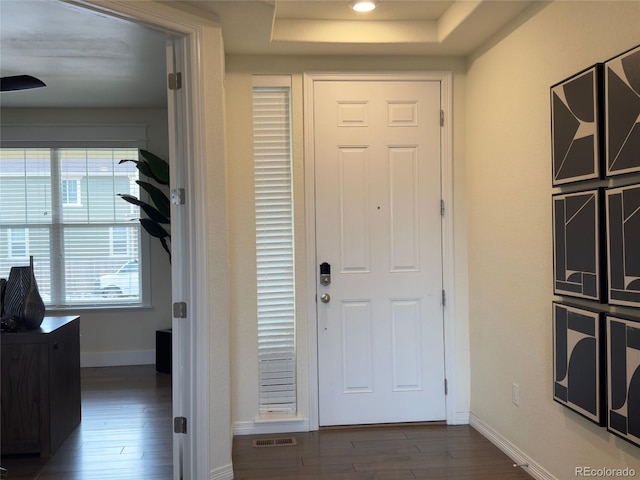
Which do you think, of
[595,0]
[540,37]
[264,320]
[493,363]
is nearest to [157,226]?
[264,320]

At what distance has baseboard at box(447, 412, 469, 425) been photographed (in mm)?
3635

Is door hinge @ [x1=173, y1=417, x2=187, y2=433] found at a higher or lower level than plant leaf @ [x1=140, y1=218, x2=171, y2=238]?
lower

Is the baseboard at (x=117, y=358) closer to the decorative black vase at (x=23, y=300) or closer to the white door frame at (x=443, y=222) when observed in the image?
the decorative black vase at (x=23, y=300)

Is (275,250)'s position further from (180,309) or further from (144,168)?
(144,168)

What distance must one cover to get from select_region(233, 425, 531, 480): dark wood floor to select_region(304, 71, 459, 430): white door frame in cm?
23

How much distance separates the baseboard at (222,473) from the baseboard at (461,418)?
5.09 feet

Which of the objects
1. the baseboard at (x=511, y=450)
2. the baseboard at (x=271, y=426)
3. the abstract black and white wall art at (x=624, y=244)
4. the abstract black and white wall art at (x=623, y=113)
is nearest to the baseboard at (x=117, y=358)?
the baseboard at (x=271, y=426)

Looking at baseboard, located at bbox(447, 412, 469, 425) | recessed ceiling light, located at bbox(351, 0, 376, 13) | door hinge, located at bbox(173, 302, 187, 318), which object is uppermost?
recessed ceiling light, located at bbox(351, 0, 376, 13)

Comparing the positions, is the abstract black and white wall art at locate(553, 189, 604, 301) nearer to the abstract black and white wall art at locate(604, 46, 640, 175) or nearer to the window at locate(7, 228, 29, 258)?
the abstract black and white wall art at locate(604, 46, 640, 175)

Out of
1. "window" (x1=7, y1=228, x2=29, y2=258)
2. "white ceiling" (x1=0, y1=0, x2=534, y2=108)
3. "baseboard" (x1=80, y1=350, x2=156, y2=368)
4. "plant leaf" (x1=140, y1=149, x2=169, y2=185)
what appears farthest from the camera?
"baseboard" (x1=80, y1=350, x2=156, y2=368)

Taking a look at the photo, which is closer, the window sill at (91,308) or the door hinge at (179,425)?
the door hinge at (179,425)

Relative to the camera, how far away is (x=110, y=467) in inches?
122

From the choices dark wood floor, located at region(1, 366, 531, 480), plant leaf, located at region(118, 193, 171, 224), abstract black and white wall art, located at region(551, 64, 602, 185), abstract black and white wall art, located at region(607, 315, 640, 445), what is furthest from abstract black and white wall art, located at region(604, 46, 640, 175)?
plant leaf, located at region(118, 193, 171, 224)

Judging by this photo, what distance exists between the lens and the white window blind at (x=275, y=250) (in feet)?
11.7
